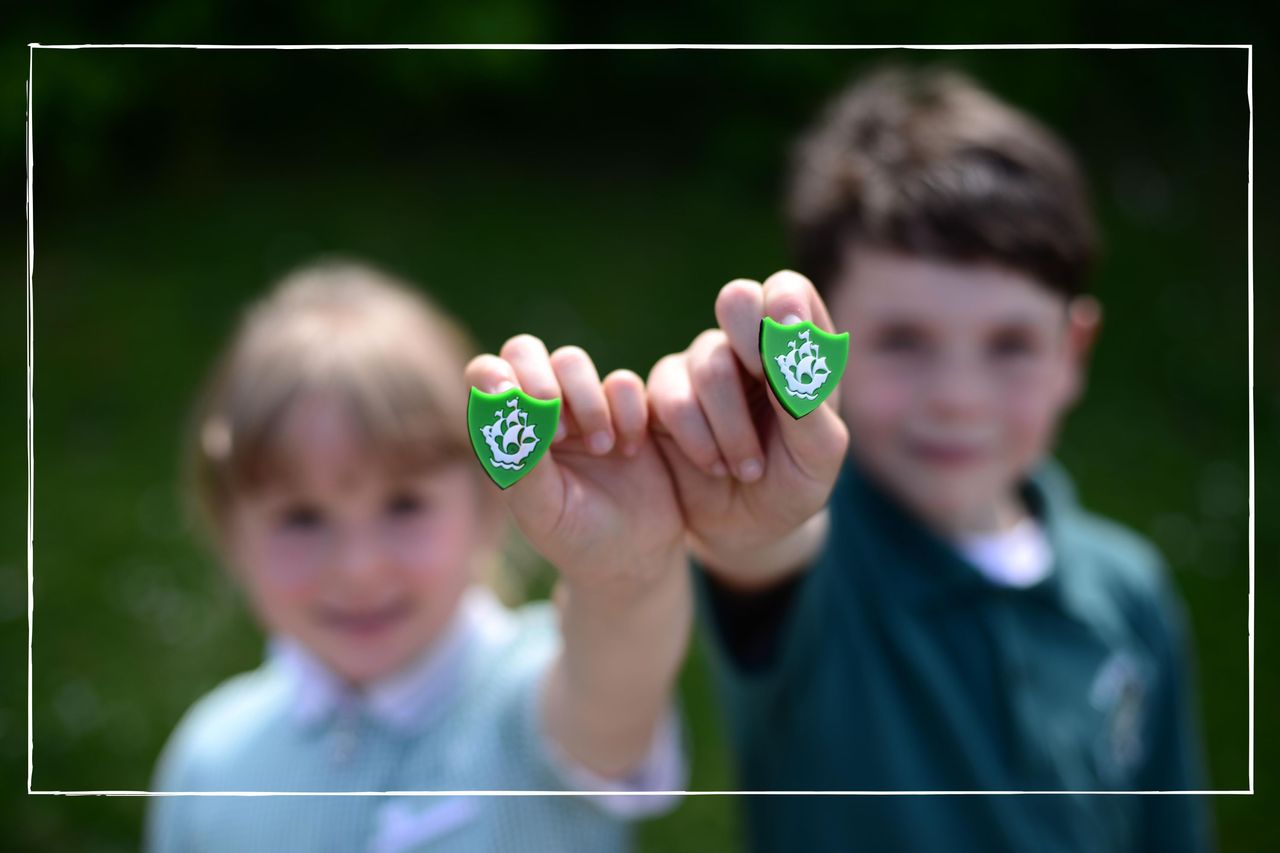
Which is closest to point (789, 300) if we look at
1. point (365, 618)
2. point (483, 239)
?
point (365, 618)

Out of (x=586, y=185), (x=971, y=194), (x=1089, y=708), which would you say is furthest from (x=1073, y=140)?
(x=1089, y=708)

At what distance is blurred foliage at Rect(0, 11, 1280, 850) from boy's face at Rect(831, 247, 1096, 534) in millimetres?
214

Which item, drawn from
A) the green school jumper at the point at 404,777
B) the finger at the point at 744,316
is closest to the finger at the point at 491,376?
the finger at the point at 744,316

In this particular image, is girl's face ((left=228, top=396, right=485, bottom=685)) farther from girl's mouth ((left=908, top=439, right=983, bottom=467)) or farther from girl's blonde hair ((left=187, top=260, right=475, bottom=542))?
girl's mouth ((left=908, top=439, right=983, bottom=467))

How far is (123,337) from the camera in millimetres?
2850

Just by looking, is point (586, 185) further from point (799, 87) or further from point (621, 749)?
point (621, 749)

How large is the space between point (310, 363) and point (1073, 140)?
1.58 metres

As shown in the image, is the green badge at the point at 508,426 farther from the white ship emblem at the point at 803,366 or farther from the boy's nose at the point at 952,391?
the boy's nose at the point at 952,391

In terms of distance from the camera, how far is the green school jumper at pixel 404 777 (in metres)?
1.05

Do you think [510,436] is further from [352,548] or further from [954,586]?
[954,586]

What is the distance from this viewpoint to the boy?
41.9 inches

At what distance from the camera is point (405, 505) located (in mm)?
1121

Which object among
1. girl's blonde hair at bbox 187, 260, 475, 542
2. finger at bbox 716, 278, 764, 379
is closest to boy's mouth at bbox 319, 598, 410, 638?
girl's blonde hair at bbox 187, 260, 475, 542

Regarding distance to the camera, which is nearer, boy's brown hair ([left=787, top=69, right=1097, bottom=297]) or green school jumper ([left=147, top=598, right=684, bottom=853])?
green school jumper ([left=147, top=598, right=684, bottom=853])
